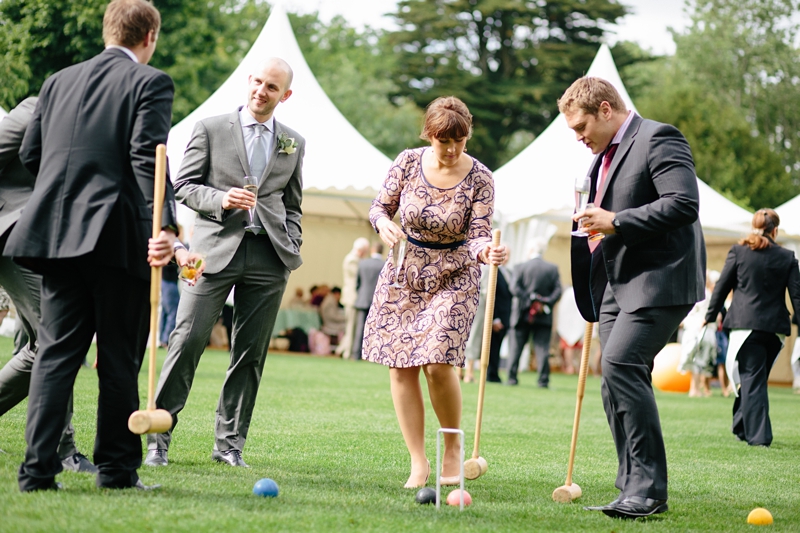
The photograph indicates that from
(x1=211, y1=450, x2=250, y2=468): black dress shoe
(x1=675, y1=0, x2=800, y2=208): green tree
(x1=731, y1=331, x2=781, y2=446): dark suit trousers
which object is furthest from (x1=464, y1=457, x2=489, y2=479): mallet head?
(x1=675, y1=0, x2=800, y2=208): green tree

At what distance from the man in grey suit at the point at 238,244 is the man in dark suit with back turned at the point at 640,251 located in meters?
1.77

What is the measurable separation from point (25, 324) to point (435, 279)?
219 cm

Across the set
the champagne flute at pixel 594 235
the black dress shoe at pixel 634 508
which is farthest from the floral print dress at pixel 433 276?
the black dress shoe at pixel 634 508

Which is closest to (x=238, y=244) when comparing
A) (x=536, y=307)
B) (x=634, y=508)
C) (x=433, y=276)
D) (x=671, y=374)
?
(x=433, y=276)

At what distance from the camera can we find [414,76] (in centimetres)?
4084

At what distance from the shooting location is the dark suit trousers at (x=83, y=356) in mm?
4176

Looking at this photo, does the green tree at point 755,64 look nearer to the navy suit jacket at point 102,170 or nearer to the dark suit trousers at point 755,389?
the dark suit trousers at point 755,389

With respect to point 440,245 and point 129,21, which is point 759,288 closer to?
point 440,245

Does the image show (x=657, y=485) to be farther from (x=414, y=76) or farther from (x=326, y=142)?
(x=414, y=76)

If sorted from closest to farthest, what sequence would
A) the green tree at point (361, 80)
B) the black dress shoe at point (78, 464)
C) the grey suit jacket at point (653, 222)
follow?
the grey suit jacket at point (653, 222)
the black dress shoe at point (78, 464)
the green tree at point (361, 80)

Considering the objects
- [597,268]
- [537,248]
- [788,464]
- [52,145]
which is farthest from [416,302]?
[537,248]

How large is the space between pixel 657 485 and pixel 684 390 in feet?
40.5

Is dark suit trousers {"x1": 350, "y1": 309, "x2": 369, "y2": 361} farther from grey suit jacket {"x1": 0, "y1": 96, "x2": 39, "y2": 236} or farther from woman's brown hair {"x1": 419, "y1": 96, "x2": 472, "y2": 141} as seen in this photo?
grey suit jacket {"x1": 0, "y1": 96, "x2": 39, "y2": 236}

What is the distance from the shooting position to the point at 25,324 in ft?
17.1
